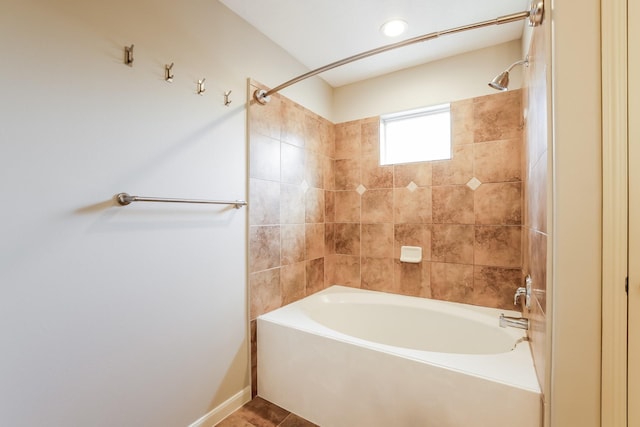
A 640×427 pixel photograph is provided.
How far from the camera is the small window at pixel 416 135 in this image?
2248mm

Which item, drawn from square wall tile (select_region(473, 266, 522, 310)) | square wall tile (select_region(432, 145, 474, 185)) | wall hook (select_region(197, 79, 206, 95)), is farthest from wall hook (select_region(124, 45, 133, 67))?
square wall tile (select_region(473, 266, 522, 310))

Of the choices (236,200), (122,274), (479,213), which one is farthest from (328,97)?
(122,274)

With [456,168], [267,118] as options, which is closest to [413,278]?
[456,168]

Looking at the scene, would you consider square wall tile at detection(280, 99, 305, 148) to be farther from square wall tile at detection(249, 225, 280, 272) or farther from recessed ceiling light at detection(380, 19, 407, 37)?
recessed ceiling light at detection(380, 19, 407, 37)

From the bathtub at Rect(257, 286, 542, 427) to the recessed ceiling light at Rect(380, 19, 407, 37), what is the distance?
1.99 m

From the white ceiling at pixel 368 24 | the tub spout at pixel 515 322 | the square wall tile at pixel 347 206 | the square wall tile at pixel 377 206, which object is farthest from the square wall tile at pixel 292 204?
the tub spout at pixel 515 322

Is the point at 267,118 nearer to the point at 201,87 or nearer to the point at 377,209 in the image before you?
the point at 201,87

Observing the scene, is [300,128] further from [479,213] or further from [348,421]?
[348,421]

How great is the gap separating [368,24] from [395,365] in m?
2.06

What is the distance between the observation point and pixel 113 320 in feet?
3.79

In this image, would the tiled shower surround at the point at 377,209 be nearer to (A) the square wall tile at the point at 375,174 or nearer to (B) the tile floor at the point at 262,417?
(A) the square wall tile at the point at 375,174

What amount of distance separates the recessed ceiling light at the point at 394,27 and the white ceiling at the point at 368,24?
34 millimetres

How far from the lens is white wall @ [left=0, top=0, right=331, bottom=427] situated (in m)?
0.94

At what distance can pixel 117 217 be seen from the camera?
1168mm
